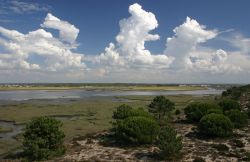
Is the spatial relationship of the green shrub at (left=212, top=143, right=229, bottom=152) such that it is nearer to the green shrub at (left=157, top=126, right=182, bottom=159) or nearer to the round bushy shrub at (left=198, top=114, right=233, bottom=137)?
the round bushy shrub at (left=198, top=114, right=233, bottom=137)

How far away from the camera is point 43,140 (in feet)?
109

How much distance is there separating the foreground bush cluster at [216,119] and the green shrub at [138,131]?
6037 millimetres

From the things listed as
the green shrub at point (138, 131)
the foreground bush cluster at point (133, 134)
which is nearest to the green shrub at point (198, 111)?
the foreground bush cluster at point (133, 134)

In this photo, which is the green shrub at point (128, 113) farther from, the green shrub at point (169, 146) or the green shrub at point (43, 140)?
the green shrub at point (169, 146)

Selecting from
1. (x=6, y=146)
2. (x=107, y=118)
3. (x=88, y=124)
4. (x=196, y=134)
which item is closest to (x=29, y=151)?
(x=6, y=146)

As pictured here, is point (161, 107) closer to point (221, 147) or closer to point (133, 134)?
point (133, 134)

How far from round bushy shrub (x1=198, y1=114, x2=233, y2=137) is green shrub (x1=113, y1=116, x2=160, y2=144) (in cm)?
578

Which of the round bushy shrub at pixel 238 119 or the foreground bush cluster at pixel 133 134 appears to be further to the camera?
the round bushy shrub at pixel 238 119

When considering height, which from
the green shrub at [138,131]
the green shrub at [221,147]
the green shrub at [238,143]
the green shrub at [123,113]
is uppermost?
the green shrub at [123,113]

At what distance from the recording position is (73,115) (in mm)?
71625

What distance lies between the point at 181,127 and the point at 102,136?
11.2 meters

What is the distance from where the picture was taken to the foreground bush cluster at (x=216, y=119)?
37.0m

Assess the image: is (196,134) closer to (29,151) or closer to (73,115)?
(29,151)

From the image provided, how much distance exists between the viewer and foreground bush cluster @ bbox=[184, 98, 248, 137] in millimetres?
36956
